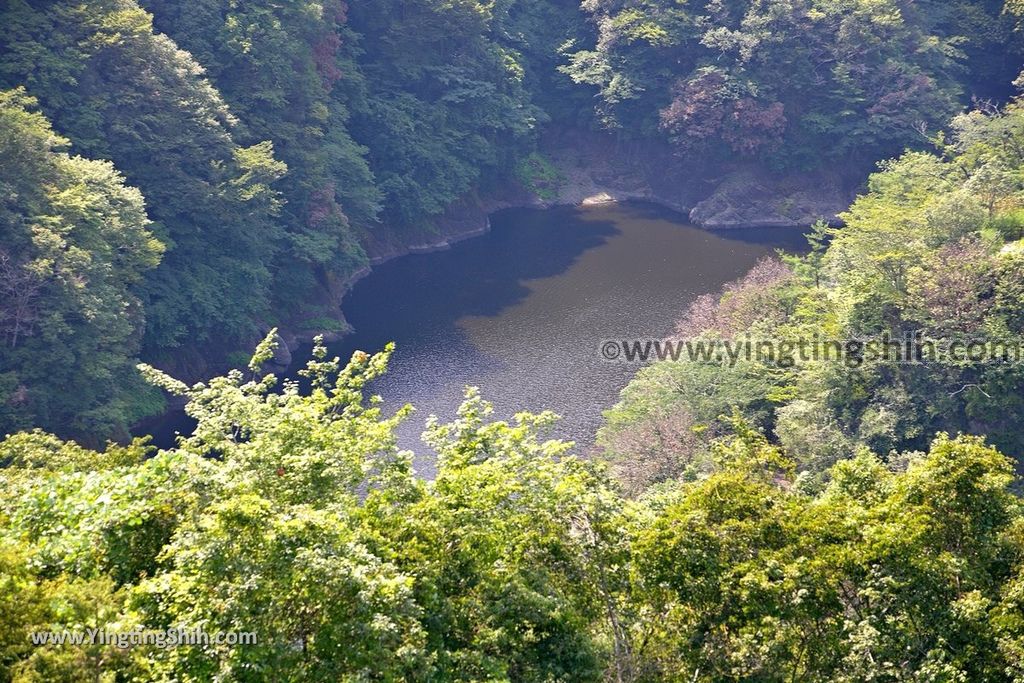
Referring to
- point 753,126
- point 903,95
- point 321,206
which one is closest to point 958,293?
point 321,206

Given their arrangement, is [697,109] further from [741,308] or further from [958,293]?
[958,293]

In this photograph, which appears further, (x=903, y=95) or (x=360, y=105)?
(x=903, y=95)

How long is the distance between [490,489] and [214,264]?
30972 millimetres

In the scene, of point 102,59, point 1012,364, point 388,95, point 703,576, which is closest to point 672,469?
point 1012,364

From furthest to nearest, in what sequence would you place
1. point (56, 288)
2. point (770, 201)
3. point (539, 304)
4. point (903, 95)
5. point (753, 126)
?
point (770, 201) → point (753, 126) → point (903, 95) → point (539, 304) → point (56, 288)

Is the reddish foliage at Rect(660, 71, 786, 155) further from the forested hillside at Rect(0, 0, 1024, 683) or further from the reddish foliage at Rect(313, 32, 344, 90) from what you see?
the reddish foliage at Rect(313, 32, 344, 90)

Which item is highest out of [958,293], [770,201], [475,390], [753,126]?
[753,126]

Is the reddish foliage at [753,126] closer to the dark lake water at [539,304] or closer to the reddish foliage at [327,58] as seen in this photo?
the dark lake water at [539,304]

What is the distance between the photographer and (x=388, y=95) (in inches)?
2319

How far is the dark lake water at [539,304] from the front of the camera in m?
38.2

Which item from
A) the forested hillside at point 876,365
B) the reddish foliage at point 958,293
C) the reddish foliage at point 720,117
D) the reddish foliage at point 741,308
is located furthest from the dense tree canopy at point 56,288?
the reddish foliage at point 720,117

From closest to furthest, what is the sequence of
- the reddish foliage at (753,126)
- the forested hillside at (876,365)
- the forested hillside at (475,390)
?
the forested hillside at (475,390) → the forested hillside at (876,365) → the reddish foliage at (753,126)

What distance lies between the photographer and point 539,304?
4822 centimetres

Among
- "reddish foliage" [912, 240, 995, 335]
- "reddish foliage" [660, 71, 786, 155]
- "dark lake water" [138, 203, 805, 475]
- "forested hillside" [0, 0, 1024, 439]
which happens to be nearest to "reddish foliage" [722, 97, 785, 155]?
"reddish foliage" [660, 71, 786, 155]
